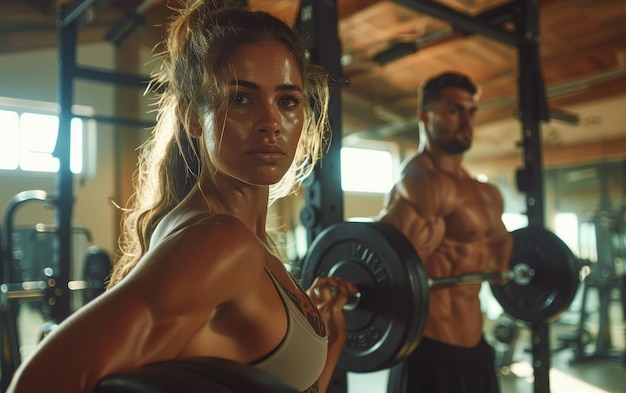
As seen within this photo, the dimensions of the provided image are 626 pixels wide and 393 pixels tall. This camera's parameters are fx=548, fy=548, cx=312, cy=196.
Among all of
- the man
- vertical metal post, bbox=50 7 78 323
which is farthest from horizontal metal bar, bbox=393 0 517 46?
vertical metal post, bbox=50 7 78 323

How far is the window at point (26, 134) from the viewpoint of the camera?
5.33 metres

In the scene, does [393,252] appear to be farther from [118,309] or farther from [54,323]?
[54,323]

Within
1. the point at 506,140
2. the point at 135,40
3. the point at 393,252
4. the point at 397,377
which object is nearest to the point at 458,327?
the point at 397,377

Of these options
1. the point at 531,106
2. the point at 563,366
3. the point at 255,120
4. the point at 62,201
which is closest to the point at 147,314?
the point at 255,120

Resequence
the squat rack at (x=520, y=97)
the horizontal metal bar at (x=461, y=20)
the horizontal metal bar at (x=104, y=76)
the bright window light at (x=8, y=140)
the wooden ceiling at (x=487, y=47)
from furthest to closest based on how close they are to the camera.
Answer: the bright window light at (x=8, y=140), the wooden ceiling at (x=487, y=47), the horizontal metal bar at (x=104, y=76), the squat rack at (x=520, y=97), the horizontal metal bar at (x=461, y=20)

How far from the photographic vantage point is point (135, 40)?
5.87 meters

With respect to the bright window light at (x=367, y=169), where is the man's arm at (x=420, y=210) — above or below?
below

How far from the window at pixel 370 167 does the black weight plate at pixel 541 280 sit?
494 centimetres

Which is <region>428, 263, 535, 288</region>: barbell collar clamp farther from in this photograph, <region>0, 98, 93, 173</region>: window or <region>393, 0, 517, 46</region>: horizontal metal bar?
<region>0, 98, 93, 173</region>: window

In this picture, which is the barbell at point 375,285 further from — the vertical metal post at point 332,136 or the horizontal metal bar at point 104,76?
the horizontal metal bar at point 104,76

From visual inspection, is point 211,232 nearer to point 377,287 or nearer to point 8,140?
point 377,287

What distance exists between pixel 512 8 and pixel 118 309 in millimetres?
2404

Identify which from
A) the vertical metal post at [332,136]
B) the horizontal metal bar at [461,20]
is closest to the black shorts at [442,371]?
the vertical metal post at [332,136]

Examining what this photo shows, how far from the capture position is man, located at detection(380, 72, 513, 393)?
1.88 metres
